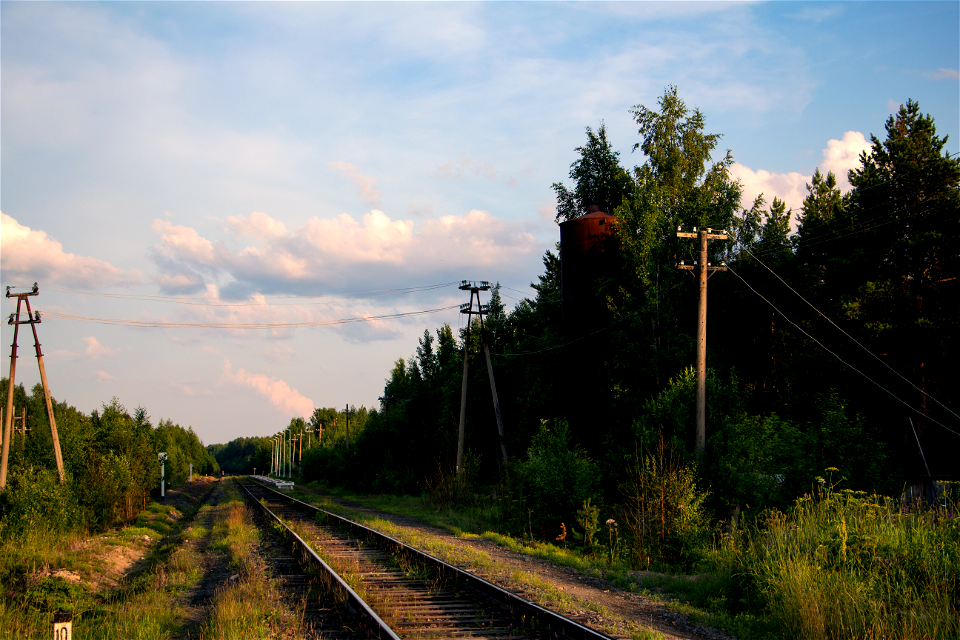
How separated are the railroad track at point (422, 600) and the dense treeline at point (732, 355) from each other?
15.6ft

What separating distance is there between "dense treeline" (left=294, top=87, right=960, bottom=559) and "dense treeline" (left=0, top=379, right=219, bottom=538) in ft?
41.6

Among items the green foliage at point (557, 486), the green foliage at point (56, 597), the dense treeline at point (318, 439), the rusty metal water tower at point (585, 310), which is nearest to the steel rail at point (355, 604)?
the green foliage at point (56, 597)

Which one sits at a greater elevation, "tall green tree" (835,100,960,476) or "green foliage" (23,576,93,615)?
"tall green tree" (835,100,960,476)

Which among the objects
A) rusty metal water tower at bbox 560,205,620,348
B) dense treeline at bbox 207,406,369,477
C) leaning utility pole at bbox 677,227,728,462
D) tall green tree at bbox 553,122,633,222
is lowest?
dense treeline at bbox 207,406,369,477

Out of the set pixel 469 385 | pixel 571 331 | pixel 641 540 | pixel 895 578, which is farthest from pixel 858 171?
pixel 895 578

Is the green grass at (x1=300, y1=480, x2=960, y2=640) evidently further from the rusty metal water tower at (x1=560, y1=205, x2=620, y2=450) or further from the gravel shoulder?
the rusty metal water tower at (x1=560, y1=205, x2=620, y2=450)

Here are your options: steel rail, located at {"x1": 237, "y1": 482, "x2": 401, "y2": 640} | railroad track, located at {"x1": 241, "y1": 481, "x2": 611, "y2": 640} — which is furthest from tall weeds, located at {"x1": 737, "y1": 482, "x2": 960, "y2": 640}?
steel rail, located at {"x1": 237, "y1": 482, "x2": 401, "y2": 640}

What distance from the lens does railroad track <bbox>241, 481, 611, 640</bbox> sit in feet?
23.4

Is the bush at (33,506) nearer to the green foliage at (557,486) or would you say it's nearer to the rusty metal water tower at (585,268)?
the green foliage at (557,486)

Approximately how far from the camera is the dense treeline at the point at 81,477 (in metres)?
18.6

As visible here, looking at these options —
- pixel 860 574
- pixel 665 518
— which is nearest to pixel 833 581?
pixel 860 574

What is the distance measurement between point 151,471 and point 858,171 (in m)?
36.3

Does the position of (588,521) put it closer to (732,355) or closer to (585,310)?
(585,310)

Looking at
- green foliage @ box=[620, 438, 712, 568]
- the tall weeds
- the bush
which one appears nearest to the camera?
the tall weeds
